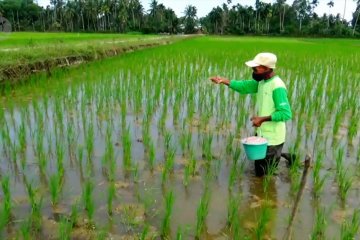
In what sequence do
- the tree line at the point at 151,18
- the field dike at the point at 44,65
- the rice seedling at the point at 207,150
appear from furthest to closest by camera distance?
the tree line at the point at 151,18
the field dike at the point at 44,65
the rice seedling at the point at 207,150

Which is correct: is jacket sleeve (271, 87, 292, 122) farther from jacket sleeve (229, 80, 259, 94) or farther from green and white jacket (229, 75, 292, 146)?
jacket sleeve (229, 80, 259, 94)

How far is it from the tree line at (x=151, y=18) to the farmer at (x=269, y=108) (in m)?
46.7

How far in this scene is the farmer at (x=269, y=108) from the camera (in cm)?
291

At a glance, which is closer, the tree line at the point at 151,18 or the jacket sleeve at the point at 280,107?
the jacket sleeve at the point at 280,107

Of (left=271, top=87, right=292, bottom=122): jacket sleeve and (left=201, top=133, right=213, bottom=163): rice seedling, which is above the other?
(left=271, top=87, right=292, bottom=122): jacket sleeve

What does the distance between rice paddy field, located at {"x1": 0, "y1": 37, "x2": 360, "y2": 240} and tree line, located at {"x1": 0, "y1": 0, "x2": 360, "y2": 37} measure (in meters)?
44.9

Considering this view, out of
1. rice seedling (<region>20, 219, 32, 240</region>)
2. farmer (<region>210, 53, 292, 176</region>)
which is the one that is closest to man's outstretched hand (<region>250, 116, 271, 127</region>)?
farmer (<region>210, 53, 292, 176</region>)

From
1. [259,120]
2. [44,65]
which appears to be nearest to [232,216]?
[259,120]

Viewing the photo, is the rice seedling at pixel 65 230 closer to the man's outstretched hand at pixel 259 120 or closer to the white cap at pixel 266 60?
the man's outstretched hand at pixel 259 120

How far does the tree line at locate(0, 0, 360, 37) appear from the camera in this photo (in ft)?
168

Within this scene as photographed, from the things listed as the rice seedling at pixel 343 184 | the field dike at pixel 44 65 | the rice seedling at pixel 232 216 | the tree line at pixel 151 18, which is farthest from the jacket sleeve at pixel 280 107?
the tree line at pixel 151 18

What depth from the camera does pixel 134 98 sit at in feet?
18.1

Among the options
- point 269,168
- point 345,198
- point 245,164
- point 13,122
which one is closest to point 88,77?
point 13,122

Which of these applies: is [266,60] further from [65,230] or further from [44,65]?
[44,65]
